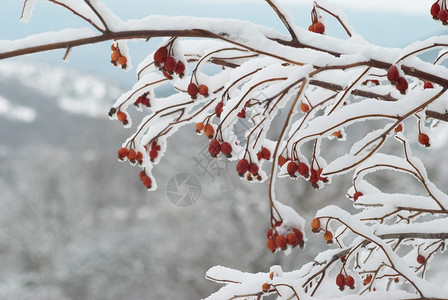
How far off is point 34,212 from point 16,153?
1.61m

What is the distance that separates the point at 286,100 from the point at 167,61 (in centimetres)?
19

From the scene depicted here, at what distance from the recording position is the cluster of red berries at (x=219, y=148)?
2.70 feet

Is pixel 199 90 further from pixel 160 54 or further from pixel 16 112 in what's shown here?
pixel 16 112

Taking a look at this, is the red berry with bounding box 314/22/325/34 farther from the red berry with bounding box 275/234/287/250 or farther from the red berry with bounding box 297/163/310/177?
the red berry with bounding box 275/234/287/250

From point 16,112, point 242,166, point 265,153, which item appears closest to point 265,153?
point 265,153

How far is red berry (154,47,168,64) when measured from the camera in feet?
2.43

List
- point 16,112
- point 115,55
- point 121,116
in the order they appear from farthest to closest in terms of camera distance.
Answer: point 16,112
point 121,116
point 115,55

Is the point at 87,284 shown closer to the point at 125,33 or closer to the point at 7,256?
the point at 7,256

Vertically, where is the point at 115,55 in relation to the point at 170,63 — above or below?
above

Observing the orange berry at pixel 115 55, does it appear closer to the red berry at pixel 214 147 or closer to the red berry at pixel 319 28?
the red berry at pixel 214 147

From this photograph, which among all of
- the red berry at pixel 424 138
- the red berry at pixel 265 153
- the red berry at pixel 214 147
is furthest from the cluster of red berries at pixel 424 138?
the red berry at pixel 214 147

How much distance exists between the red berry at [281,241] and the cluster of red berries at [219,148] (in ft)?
0.54

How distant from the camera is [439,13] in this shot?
0.82 meters

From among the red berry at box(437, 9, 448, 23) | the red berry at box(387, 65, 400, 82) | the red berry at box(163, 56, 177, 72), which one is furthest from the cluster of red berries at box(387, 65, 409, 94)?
the red berry at box(163, 56, 177, 72)
